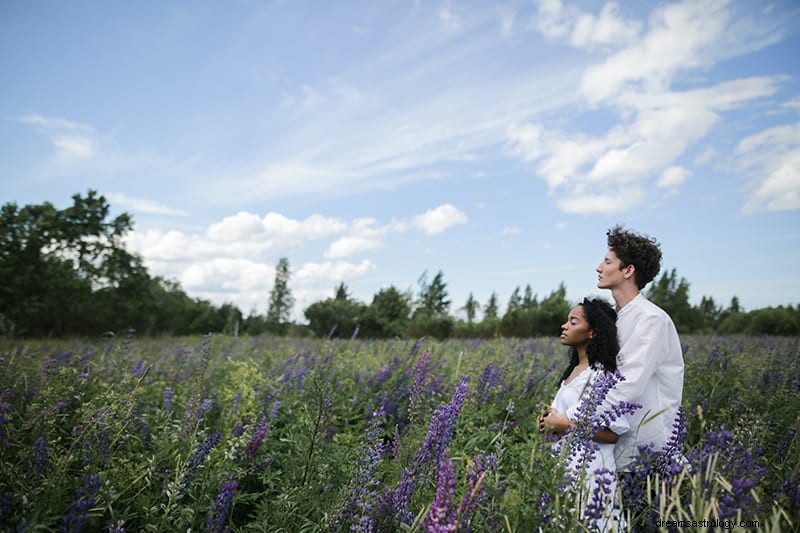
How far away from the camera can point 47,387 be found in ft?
11.6

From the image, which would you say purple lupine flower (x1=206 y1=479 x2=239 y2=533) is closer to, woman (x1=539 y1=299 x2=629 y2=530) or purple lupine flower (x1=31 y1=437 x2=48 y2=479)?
purple lupine flower (x1=31 y1=437 x2=48 y2=479)

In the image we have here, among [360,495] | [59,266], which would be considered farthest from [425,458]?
[59,266]

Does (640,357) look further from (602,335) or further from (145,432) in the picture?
(145,432)

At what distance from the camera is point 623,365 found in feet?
9.91

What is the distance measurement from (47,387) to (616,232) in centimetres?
435

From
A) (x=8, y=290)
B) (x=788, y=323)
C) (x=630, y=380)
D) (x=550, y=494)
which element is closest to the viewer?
(x=550, y=494)

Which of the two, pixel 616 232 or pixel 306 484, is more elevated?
pixel 616 232

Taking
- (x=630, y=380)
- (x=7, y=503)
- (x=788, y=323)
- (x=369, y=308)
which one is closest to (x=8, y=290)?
(x=369, y=308)

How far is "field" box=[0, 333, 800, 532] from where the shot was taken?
7.18ft

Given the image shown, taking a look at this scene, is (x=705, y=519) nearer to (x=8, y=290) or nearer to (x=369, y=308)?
(x=369, y=308)

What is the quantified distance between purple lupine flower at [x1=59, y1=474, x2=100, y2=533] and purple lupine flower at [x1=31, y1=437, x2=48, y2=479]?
0.84ft

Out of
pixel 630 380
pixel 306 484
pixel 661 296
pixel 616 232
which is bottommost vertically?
pixel 306 484

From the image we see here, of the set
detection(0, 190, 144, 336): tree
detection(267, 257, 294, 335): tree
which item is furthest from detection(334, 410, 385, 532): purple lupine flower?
detection(267, 257, 294, 335): tree

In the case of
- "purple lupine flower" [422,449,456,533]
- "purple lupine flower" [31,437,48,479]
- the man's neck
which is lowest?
"purple lupine flower" [31,437,48,479]
